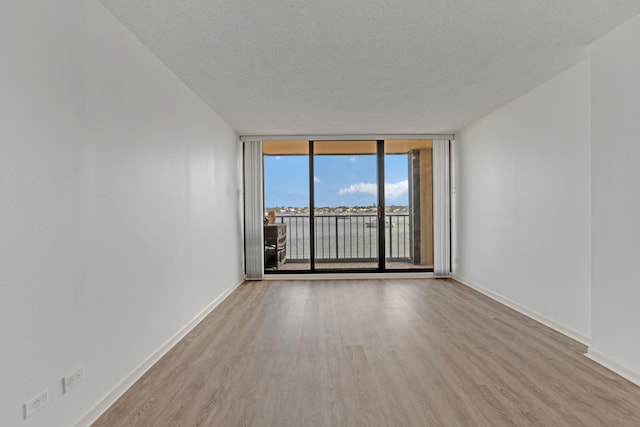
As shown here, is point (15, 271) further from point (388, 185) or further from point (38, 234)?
point (388, 185)

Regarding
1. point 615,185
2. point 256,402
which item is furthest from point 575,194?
point 256,402

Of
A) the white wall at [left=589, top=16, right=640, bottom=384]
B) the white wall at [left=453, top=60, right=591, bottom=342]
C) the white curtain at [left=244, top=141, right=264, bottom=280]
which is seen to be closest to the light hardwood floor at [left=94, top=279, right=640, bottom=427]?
the white wall at [left=589, top=16, right=640, bottom=384]

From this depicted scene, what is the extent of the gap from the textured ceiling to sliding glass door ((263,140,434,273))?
2.03 m

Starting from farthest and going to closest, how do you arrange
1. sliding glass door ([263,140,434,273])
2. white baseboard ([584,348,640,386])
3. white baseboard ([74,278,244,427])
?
sliding glass door ([263,140,434,273]) → white baseboard ([584,348,640,386]) → white baseboard ([74,278,244,427])

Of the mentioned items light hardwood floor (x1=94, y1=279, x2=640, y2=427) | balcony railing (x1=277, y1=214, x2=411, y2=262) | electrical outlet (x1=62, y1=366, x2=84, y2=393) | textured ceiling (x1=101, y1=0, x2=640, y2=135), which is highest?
textured ceiling (x1=101, y1=0, x2=640, y2=135)

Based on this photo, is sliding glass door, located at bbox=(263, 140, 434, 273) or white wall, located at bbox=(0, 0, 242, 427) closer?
white wall, located at bbox=(0, 0, 242, 427)

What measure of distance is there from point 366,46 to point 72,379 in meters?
2.87

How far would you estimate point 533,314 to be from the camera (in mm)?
3740

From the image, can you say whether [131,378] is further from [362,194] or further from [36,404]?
[362,194]

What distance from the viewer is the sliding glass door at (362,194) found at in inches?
246

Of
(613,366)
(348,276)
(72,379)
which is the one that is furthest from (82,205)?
(348,276)

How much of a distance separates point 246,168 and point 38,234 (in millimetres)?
4409

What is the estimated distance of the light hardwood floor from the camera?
6.61ft

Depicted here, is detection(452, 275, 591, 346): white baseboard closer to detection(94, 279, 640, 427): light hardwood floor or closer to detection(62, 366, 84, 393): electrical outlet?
detection(94, 279, 640, 427): light hardwood floor
